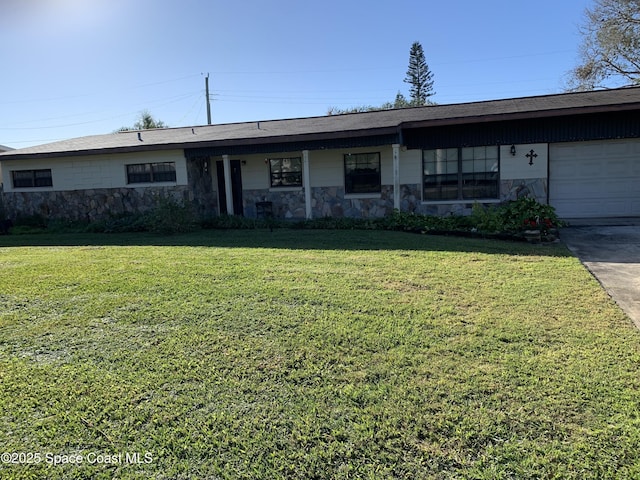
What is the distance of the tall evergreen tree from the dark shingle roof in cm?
2639

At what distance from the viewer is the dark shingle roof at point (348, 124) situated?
10.7 metres

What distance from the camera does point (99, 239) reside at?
10.6 metres

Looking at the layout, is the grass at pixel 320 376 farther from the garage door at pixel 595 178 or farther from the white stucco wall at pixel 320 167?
the white stucco wall at pixel 320 167

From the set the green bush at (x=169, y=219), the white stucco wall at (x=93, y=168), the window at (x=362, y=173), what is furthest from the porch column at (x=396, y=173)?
the white stucco wall at (x=93, y=168)

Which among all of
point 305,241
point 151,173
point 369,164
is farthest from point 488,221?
point 151,173

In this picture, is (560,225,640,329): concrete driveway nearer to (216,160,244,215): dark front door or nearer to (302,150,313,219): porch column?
(302,150,313,219): porch column

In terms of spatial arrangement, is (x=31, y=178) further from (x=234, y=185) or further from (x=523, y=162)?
(x=523, y=162)

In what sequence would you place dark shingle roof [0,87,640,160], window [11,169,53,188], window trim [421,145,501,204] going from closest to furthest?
1. dark shingle roof [0,87,640,160]
2. window trim [421,145,501,204]
3. window [11,169,53,188]

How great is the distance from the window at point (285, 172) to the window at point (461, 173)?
3.95 meters

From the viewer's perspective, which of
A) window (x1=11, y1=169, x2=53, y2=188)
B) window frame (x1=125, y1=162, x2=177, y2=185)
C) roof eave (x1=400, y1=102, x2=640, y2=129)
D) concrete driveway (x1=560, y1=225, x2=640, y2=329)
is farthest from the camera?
window (x1=11, y1=169, x2=53, y2=188)

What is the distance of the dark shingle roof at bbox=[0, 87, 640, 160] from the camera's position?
10.7m

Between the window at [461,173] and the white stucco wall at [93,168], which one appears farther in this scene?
the white stucco wall at [93,168]

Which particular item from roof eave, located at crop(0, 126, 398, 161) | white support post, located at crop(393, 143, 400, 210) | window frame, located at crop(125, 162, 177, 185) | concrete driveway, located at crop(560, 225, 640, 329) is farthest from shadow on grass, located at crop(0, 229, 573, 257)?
window frame, located at crop(125, 162, 177, 185)

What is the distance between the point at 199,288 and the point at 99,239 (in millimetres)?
6467
